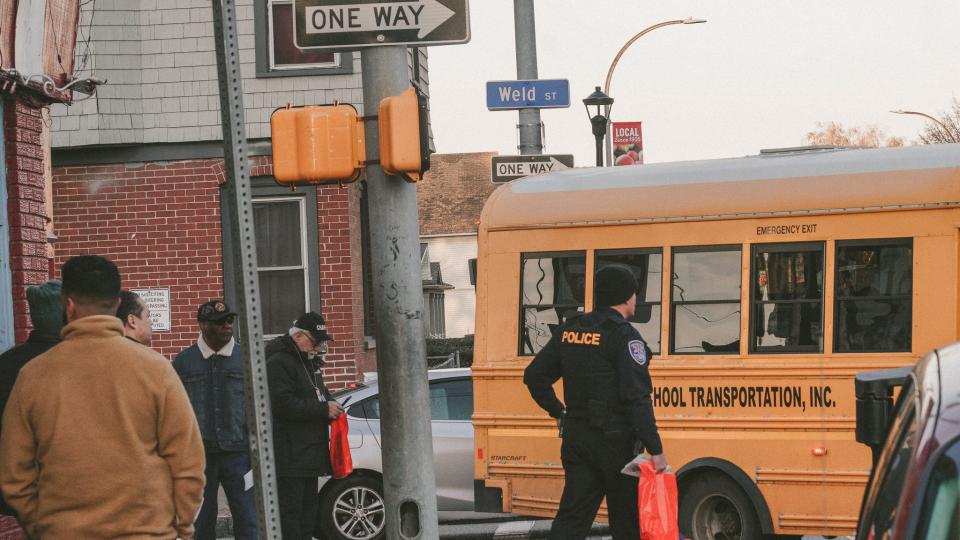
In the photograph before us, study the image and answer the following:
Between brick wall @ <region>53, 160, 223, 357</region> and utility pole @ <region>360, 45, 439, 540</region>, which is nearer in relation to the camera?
utility pole @ <region>360, 45, 439, 540</region>

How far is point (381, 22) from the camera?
24.9 feet

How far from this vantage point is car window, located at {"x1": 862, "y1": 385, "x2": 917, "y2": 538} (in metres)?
3.17

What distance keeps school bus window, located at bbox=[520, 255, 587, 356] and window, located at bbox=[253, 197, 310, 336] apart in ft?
25.9

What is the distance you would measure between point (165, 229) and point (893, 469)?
51.2 ft

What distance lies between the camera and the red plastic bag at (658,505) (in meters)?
7.63

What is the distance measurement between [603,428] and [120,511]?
346 centimetres

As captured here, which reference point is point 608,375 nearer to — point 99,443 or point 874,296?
point 874,296

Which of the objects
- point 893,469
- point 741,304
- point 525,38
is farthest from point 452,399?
point 893,469

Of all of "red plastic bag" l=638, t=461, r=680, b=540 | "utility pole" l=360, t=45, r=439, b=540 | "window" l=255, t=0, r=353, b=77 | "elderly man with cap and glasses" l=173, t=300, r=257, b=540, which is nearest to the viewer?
"utility pole" l=360, t=45, r=439, b=540

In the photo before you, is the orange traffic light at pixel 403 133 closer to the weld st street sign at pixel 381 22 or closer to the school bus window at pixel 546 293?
the weld st street sign at pixel 381 22

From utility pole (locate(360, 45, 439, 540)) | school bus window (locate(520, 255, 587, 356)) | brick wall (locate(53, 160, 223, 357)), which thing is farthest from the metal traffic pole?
brick wall (locate(53, 160, 223, 357))

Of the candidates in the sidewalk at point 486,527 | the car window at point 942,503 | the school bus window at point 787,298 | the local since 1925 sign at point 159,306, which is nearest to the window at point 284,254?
the local since 1925 sign at point 159,306

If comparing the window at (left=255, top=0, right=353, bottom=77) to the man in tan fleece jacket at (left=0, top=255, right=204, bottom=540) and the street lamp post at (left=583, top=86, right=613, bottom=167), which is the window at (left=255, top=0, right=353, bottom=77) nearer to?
the street lamp post at (left=583, top=86, right=613, bottom=167)

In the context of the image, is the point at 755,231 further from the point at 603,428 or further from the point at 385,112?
the point at 385,112
